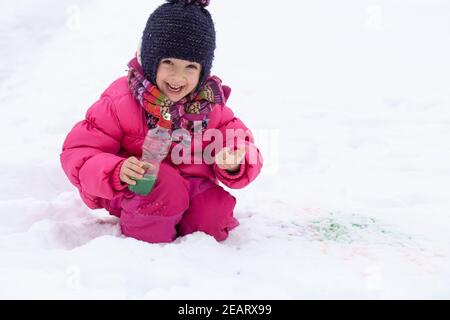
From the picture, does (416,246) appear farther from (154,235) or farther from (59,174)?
(59,174)

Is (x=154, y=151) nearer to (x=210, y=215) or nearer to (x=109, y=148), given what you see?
(x=109, y=148)

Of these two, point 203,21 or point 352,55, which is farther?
point 352,55

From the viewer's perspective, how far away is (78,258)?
1823 mm

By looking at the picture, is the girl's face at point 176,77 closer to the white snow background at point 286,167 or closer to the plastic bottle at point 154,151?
the plastic bottle at point 154,151

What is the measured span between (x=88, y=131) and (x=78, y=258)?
0.55m

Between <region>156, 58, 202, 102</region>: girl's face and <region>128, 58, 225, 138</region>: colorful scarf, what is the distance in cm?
3

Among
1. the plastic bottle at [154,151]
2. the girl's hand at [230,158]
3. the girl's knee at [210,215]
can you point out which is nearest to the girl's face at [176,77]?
the plastic bottle at [154,151]

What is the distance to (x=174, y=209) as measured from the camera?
2158 millimetres

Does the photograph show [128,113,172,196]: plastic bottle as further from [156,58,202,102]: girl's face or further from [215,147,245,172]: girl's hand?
[215,147,245,172]: girl's hand

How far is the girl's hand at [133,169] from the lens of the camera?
1.91 m

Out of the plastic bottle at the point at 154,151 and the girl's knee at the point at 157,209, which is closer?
the plastic bottle at the point at 154,151

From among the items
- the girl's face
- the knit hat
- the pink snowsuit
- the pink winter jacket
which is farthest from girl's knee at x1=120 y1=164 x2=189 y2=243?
the knit hat

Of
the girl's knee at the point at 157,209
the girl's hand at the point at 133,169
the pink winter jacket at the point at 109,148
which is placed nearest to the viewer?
the girl's hand at the point at 133,169
